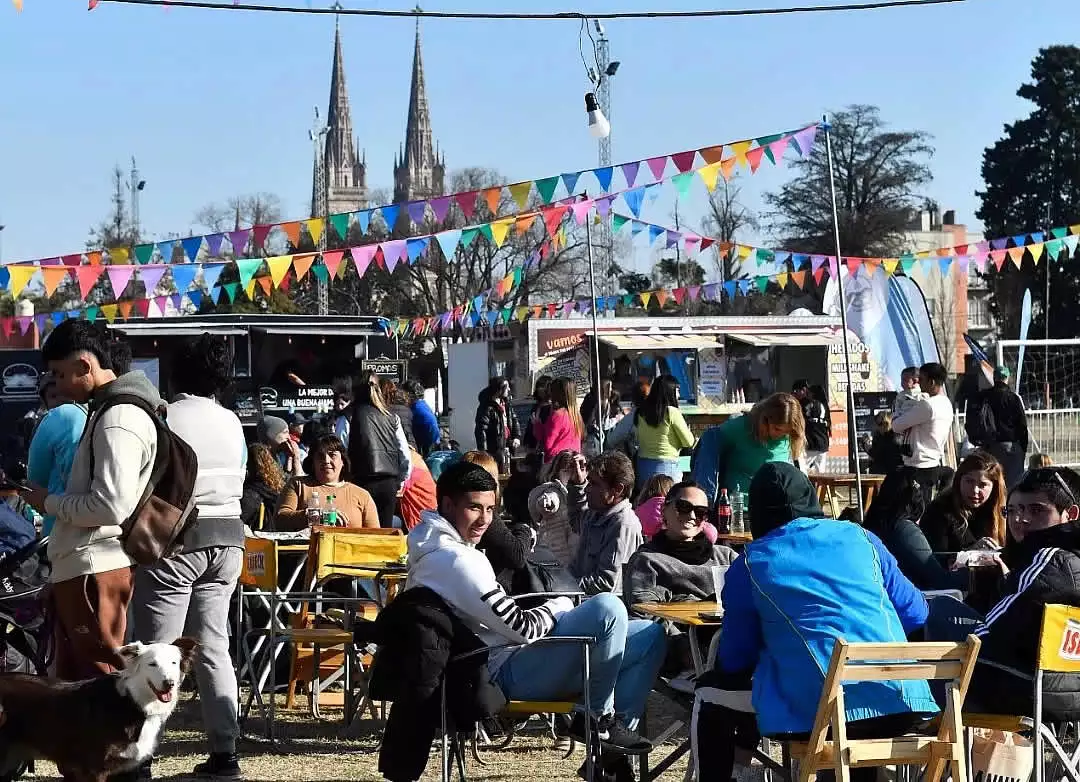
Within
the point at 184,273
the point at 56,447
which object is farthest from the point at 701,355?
the point at 56,447

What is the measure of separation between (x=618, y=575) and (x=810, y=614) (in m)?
2.83

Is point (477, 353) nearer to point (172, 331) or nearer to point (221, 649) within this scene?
point (172, 331)

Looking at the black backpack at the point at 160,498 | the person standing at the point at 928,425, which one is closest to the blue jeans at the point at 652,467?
the person standing at the point at 928,425

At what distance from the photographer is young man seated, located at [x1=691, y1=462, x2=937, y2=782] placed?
419 cm

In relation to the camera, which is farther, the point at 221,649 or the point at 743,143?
the point at 743,143

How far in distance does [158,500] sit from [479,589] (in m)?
1.06

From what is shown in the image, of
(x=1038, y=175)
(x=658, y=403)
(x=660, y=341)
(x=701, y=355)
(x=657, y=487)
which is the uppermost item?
(x=1038, y=175)

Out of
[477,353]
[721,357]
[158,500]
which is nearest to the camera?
[158,500]

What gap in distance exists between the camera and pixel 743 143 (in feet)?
44.0

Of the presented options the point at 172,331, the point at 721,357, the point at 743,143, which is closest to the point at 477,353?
the point at 721,357

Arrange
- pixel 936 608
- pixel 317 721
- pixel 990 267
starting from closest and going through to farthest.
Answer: pixel 936 608
pixel 317 721
pixel 990 267

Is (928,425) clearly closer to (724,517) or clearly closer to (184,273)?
(724,517)

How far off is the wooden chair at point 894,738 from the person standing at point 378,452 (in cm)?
559

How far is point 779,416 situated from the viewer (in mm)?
8578
